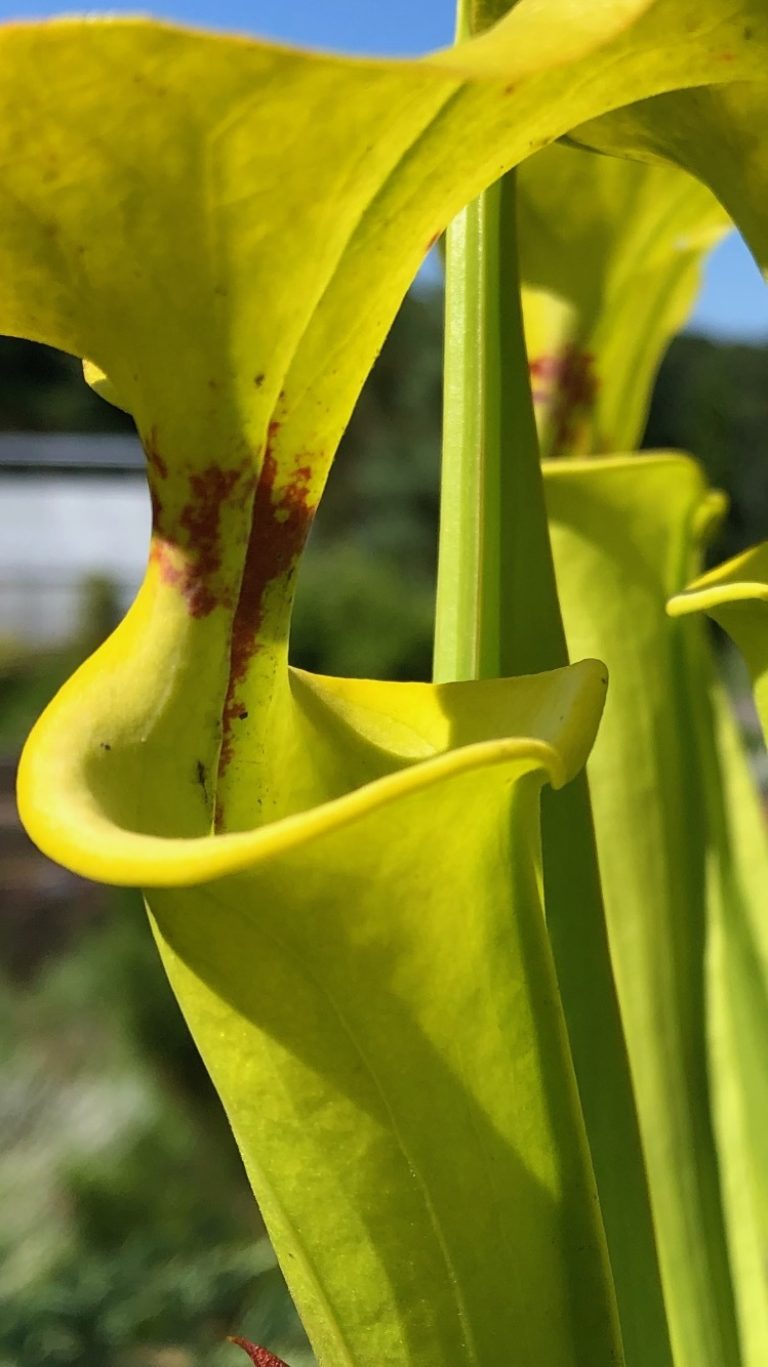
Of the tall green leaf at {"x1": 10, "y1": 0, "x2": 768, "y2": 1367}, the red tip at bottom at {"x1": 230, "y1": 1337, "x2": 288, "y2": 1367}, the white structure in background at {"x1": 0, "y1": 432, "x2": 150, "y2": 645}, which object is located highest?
the white structure in background at {"x1": 0, "y1": 432, "x2": 150, "y2": 645}

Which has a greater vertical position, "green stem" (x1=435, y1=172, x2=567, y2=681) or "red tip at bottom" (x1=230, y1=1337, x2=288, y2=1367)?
"green stem" (x1=435, y1=172, x2=567, y2=681)

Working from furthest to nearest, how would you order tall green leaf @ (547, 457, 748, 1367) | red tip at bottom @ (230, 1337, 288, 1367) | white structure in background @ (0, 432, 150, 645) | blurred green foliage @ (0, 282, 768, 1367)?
white structure in background @ (0, 432, 150, 645) → blurred green foliage @ (0, 282, 768, 1367) → tall green leaf @ (547, 457, 748, 1367) → red tip at bottom @ (230, 1337, 288, 1367)

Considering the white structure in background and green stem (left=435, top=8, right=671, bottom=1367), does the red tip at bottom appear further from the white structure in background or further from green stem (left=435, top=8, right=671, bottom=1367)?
the white structure in background

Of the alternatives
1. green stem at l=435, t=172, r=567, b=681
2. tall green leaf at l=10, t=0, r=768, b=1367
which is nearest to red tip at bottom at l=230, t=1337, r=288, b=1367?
tall green leaf at l=10, t=0, r=768, b=1367

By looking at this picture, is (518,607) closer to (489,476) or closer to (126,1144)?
(489,476)

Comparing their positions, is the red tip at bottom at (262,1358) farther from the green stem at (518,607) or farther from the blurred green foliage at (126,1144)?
the blurred green foliage at (126,1144)

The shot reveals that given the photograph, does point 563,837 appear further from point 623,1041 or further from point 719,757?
point 719,757

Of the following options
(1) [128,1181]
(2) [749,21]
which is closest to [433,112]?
(2) [749,21]

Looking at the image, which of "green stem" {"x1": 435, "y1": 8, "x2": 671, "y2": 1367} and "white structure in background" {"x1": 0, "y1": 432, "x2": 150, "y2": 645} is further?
"white structure in background" {"x1": 0, "y1": 432, "x2": 150, "y2": 645}

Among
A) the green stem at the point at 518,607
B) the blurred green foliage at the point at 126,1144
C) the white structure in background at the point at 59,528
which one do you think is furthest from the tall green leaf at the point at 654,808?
the white structure in background at the point at 59,528
